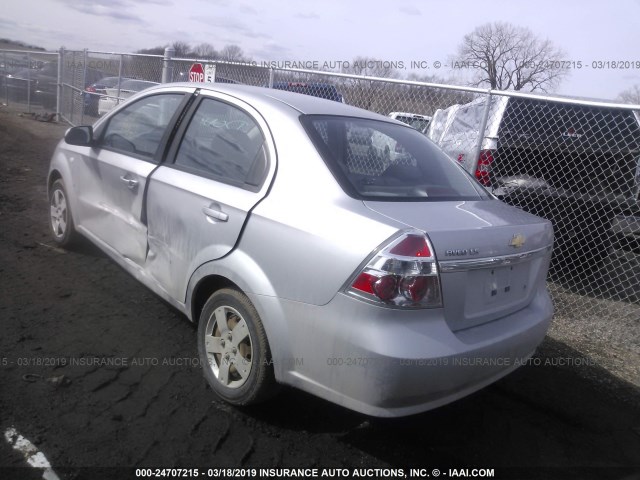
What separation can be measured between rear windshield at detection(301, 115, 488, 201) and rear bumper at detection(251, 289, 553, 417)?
0.66m

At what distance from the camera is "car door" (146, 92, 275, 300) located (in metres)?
3.01

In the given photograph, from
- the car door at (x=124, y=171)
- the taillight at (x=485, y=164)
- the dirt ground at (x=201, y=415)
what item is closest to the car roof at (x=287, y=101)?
the car door at (x=124, y=171)

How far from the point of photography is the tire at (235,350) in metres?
2.80

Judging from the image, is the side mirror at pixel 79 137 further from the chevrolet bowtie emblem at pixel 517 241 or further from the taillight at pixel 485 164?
the taillight at pixel 485 164

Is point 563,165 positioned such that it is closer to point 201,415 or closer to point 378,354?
point 378,354

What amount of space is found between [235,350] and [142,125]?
201 cm

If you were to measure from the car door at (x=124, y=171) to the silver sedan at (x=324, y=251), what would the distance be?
2 cm

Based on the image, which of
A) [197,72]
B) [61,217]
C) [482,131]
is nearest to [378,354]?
[482,131]

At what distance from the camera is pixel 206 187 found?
126 inches

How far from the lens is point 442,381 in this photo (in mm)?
2494

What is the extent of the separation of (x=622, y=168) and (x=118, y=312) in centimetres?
495

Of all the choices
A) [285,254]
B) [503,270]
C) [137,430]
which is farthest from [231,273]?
[503,270]

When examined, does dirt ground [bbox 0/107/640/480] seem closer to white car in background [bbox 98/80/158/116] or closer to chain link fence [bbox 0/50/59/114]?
white car in background [bbox 98/80/158/116]

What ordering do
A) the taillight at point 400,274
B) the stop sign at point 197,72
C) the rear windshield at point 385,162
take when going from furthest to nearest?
the stop sign at point 197,72, the rear windshield at point 385,162, the taillight at point 400,274
